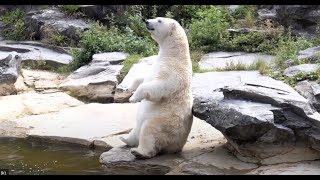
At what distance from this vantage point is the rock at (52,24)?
531 inches

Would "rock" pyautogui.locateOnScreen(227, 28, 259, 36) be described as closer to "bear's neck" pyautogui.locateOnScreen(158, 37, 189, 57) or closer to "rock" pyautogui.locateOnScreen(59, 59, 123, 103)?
"rock" pyautogui.locateOnScreen(59, 59, 123, 103)

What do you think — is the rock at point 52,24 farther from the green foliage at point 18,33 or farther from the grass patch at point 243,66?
the grass patch at point 243,66

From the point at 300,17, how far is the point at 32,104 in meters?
7.58

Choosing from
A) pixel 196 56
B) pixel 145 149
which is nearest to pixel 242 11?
pixel 196 56

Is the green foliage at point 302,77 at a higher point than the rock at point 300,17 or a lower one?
lower

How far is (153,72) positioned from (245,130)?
1.27 m

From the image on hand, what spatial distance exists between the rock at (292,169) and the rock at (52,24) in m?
8.73

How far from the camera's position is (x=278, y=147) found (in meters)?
5.64

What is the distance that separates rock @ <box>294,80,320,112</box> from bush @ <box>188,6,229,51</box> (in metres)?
4.21

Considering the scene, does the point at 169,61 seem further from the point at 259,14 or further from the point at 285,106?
the point at 259,14

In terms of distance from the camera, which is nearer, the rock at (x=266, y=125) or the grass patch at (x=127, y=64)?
the rock at (x=266, y=125)

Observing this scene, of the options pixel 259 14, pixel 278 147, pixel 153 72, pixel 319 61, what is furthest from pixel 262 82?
pixel 259 14

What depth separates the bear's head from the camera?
6027 millimetres

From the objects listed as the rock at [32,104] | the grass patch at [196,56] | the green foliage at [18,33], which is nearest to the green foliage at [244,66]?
the grass patch at [196,56]
